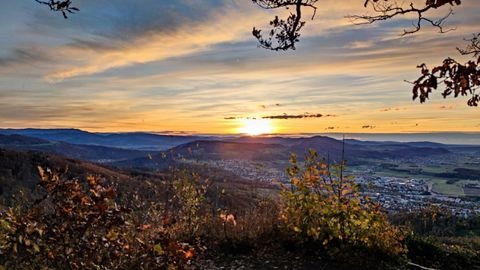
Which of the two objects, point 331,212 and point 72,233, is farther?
point 331,212

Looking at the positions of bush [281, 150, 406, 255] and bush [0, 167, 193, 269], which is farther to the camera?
bush [281, 150, 406, 255]

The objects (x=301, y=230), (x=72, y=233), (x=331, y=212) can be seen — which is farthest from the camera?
(x=301, y=230)

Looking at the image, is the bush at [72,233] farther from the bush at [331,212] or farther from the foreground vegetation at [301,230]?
the bush at [331,212]

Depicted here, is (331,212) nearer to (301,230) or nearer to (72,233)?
(301,230)

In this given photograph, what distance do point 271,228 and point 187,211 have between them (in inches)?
52.8

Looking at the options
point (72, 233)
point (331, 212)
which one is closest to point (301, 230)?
point (331, 212)

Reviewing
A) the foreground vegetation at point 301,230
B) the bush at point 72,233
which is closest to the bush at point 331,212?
the foreground vegetation at point 301,230

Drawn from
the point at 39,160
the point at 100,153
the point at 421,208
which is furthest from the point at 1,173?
the point at 100,153

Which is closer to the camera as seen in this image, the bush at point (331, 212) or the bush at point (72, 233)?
the bush at point (72, 233)

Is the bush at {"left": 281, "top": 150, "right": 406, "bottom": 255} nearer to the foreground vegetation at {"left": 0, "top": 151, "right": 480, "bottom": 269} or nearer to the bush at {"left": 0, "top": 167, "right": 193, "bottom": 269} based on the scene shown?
the foreground vegetation at {"left": 0, "top": 151, "right": 480, "bottom": 269}

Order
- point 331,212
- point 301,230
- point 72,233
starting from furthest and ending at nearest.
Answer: point 301,230
point 331,212
point 72,233

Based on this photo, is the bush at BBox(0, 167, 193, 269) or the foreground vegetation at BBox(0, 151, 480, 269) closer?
the bush at BBox(0, 167, 193, 269)

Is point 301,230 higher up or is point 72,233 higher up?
point 72,233

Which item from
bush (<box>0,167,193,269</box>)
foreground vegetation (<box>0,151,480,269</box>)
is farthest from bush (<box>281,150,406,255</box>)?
bush (<box>0,167,193,269</box>)
